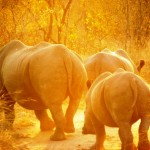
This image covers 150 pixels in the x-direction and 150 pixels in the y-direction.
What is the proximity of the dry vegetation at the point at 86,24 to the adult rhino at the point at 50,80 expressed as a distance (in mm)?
1643

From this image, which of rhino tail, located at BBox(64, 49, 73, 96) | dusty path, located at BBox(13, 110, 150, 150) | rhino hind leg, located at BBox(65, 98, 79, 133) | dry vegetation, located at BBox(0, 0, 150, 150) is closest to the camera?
dusty path, located at BBox(13, 110, 150, 150)

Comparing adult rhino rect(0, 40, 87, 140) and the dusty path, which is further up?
adult rhino rect(0, 40, 87, 140)

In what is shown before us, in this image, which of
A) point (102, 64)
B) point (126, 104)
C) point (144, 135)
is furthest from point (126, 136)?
point (102, 64)

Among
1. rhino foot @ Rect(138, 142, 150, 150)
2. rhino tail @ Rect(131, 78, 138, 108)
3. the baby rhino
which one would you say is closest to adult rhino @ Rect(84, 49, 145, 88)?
the baby rhino

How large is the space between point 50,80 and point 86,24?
1576 cm

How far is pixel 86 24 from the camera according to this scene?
2361cm

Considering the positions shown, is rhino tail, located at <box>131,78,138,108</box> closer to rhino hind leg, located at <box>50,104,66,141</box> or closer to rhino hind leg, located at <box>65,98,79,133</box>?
rhino hind leg, located at <box>50,104,66,141</box>

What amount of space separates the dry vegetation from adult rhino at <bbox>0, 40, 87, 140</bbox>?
64.7 inches

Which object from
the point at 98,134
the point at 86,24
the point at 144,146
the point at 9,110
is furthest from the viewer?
the point at 86,24

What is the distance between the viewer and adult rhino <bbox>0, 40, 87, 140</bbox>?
8062mm

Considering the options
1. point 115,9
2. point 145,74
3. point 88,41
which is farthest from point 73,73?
point 115,9

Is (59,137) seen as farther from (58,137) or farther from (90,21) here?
(90,21)

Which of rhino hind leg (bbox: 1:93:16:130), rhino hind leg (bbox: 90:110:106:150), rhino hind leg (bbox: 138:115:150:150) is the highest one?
rhino hind leg (bbox: 138:115:150:150)

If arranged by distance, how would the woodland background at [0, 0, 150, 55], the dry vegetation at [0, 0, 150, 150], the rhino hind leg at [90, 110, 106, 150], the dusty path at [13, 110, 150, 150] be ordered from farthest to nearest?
the woodland background at [0, 0, 150, 55] < the dry vegetation at [0, 0, 150, 150] < the dusty path at [13, 110, 150, 150] < the rhino hind leg at [90, 110, 106, 150]
